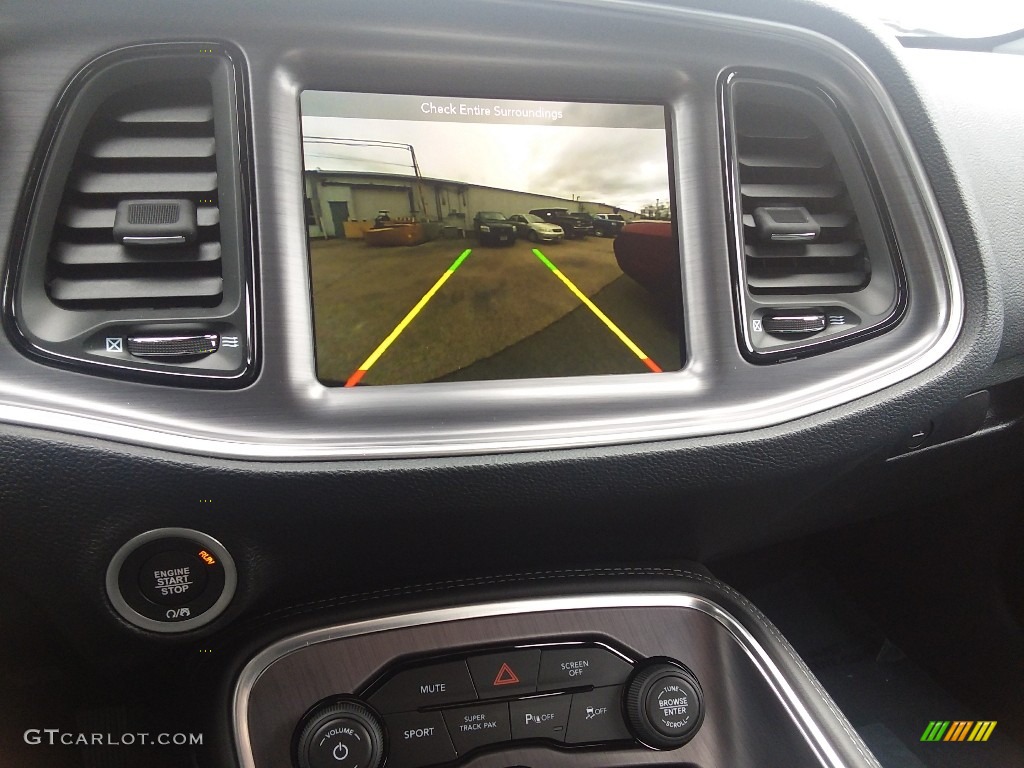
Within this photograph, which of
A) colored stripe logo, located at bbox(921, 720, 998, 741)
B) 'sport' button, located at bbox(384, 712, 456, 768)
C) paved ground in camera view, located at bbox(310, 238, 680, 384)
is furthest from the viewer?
colored stripe logo, located at bbox(921, 720, 998, 741)

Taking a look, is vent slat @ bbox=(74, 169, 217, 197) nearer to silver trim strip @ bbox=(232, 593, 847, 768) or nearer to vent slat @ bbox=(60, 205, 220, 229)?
vent slat @ bbox=(60, 205, 220, 229)

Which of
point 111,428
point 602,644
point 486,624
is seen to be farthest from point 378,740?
point 111,428

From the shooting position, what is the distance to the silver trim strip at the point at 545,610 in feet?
3.96

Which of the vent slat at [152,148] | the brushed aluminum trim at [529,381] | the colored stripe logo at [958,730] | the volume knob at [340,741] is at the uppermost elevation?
the vent slat at [152,148]

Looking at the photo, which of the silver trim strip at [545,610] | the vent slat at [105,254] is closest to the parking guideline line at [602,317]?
the silver trim strip at [545,610]

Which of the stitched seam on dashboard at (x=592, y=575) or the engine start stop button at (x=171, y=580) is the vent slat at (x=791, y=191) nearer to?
the stitched seam on dashboard at (x=592, y=575)

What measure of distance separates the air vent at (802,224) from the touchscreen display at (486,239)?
0.15 m

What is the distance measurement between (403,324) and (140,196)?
1.32ft

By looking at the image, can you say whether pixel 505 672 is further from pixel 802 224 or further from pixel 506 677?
pixel 802 224

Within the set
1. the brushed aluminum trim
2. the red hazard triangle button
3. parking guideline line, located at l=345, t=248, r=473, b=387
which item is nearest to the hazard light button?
the red hazard triangle button

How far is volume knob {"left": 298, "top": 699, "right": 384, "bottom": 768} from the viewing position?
3.86 feet

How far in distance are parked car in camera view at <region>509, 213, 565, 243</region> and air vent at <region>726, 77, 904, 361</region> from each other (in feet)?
1.02

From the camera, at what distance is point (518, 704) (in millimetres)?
1281

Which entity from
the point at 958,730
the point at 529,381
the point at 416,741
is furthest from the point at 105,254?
the point at 958,730
